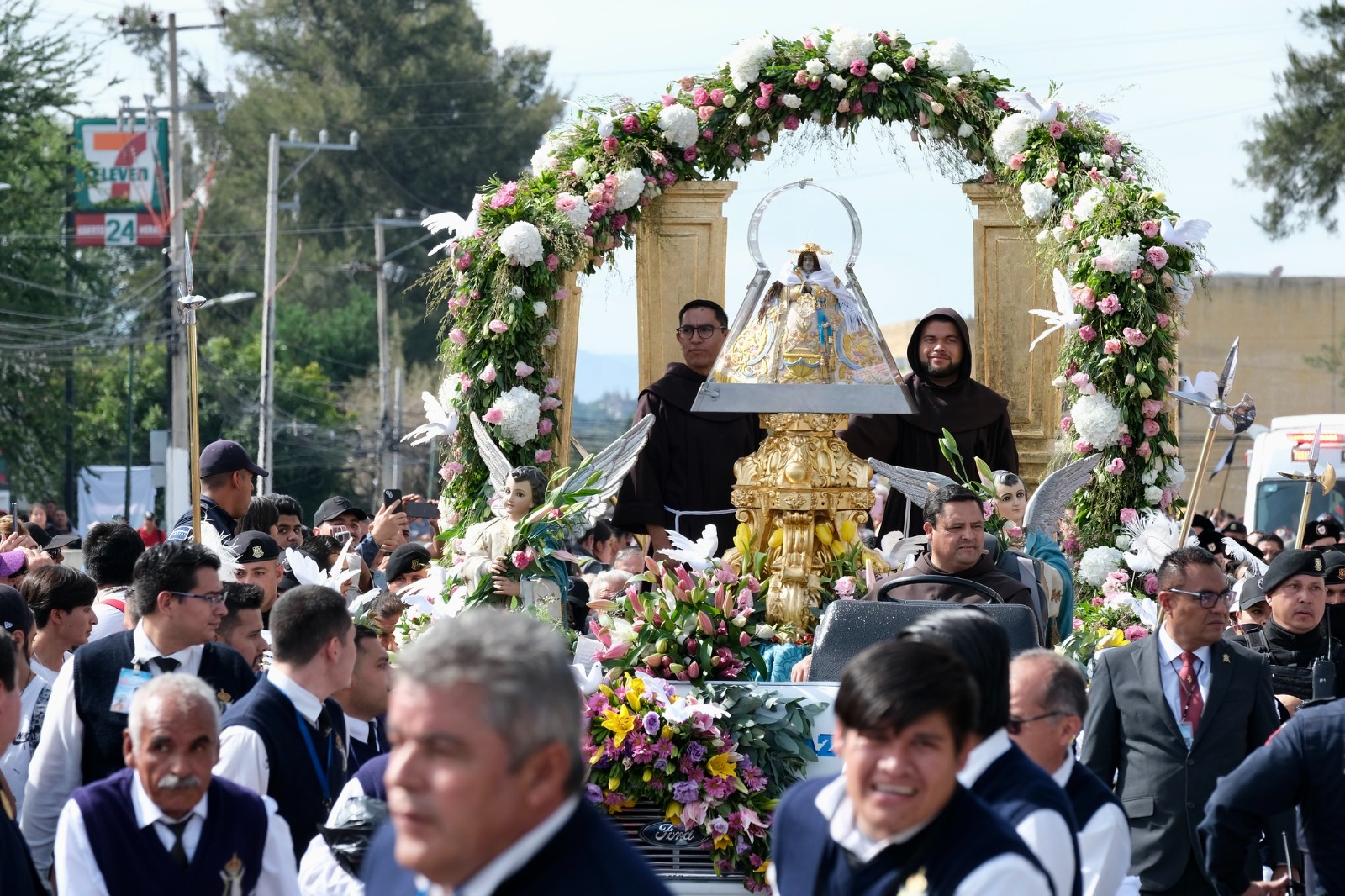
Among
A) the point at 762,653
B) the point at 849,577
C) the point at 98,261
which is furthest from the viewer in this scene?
the point at 98,261

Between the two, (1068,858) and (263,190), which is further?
(263,190)

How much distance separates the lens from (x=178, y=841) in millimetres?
4203

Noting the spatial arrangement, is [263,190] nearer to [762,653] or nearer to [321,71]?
[321,71]

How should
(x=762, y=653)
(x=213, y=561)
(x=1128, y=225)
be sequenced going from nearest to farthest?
(x=213, y=561) < (x=762, y=653) < (x=1128, y=225)

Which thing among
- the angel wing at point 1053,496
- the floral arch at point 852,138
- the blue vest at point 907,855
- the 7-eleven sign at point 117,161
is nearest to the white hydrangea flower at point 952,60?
the floral arch at point 852,138

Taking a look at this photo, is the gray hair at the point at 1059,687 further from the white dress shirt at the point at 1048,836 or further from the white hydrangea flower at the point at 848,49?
the white hydrangea flower at the point at 848,49

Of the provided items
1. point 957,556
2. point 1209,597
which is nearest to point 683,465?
point 957,556

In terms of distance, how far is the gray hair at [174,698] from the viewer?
4223 mm

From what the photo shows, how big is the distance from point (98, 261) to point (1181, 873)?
1304 inches

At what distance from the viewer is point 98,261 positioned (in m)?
36.3

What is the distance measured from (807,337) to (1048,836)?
6.21 m

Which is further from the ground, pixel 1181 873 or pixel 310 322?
pixel 310 322

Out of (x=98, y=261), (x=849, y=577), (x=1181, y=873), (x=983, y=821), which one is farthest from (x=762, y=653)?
(x=98, y=261)

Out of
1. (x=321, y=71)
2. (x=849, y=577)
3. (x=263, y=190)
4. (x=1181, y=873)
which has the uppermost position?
(x=321, y=71)
